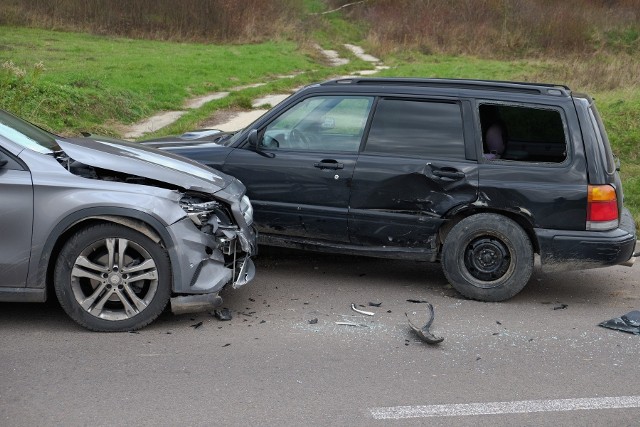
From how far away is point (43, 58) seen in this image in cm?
2145

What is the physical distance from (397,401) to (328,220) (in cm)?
247

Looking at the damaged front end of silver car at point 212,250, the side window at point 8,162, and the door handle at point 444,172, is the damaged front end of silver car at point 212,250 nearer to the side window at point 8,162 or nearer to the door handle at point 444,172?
the side window at point 8,162

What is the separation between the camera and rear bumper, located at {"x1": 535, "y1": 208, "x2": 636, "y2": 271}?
686 cm

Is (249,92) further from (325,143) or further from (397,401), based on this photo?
(397,401)

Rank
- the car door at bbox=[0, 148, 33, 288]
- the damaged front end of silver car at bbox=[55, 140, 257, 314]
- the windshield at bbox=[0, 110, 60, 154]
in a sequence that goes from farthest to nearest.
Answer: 1. the windshield at bbox=[0, 110, 60, 154]
2. the damaged front end of silver car at bbox=[55, 140, 257, 314]
3. the car door at bbox=[0, 148, 33, 288]

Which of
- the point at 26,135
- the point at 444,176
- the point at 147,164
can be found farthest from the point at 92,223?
the point at 444,176

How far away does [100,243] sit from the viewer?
5.99 meters

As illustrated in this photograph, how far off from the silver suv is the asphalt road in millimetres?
239

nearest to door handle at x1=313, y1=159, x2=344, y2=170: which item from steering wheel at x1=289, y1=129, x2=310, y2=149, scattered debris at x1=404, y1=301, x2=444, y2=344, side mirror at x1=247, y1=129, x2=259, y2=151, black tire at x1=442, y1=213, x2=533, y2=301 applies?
steering wheel at x1=289, y1=129, x2=310, y2=149

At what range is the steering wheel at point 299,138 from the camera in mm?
7594

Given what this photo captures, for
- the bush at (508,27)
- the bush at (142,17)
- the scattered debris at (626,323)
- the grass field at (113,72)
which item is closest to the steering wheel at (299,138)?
the scattered debris at (626,323)

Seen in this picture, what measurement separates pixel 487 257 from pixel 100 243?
9.87ft

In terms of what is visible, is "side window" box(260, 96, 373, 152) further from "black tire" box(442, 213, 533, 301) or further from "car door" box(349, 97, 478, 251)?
"black tire" box(442, 213, 533, 301)

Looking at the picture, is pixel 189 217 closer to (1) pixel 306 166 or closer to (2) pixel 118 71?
(1) pixel 306 166
